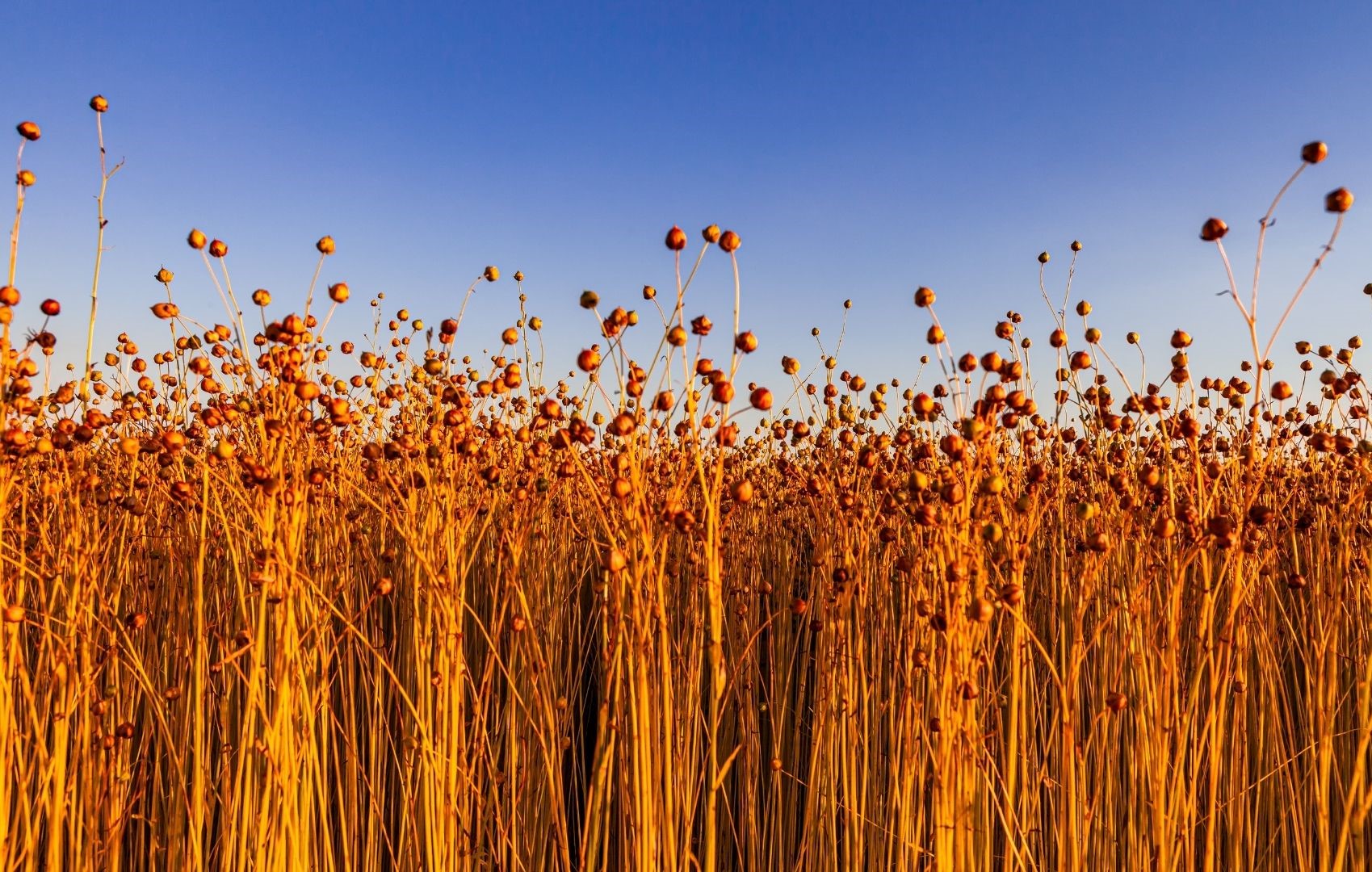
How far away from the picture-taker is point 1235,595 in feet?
5.76

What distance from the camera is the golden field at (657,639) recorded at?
173 cm

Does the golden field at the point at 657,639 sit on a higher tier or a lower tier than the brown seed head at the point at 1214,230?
lower

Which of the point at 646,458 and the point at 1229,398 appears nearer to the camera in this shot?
the point at 646,458

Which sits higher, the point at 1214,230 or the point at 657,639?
the point at 1214,230

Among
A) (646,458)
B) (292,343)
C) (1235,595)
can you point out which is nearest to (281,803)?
(292,343)

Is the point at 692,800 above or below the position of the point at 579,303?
below

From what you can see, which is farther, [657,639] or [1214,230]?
[657,639]

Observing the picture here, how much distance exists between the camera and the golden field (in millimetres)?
1733

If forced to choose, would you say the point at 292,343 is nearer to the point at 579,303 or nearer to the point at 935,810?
the point at 579,303

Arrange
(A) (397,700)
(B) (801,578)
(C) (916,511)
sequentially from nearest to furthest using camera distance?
(C) (916,511) < (A) (397,700) < (B) (801,578)

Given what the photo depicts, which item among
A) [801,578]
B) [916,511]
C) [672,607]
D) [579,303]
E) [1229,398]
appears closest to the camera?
[916,511]

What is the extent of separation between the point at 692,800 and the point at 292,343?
1350 mm

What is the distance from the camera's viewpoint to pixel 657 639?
7.88 feet

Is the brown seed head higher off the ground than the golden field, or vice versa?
the brown seed head
